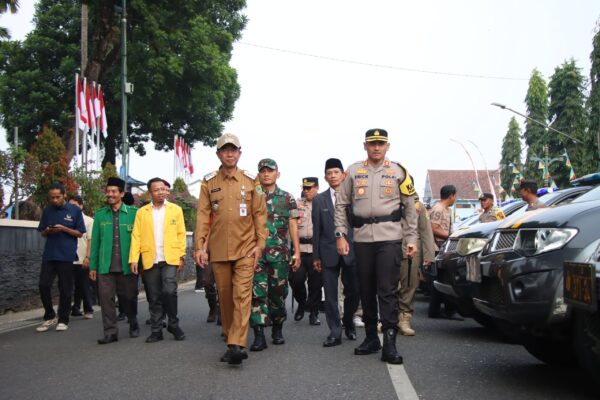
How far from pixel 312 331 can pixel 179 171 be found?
1036 inches

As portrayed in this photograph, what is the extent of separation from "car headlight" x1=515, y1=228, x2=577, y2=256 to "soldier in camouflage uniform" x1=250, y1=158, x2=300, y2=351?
3116 millimetres

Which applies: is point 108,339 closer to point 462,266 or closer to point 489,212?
point 462,266

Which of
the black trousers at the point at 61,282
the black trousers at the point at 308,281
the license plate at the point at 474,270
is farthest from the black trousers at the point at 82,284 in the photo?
the license plate at the point at 474,270

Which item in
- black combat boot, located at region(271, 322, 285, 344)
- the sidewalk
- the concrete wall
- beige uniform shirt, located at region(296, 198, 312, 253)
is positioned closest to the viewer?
black combat boot, located at region(271, 322, 285, 344)

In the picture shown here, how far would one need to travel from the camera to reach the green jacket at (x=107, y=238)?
8.20 metres

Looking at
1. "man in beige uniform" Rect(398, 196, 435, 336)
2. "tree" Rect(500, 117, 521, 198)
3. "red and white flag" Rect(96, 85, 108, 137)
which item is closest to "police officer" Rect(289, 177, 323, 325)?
"man in beige uniform" Rect(398, 196, 435, 336)

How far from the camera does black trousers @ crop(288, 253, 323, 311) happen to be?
31.8ft

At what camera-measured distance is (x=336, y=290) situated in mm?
7672

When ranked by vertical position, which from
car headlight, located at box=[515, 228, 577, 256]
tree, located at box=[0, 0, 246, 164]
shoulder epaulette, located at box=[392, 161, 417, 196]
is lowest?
car headlight, located at box=[515, 228, 577, 256]

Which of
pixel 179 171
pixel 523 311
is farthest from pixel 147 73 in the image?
pixel 523 311

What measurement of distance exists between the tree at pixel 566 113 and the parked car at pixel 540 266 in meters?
50.9

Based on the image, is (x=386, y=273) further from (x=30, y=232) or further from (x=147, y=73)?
(x=147, y=73)

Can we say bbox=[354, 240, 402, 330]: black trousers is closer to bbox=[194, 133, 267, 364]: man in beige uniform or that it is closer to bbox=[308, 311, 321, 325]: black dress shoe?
bbox=[194, 133, 267, 364]: man in beige uniform

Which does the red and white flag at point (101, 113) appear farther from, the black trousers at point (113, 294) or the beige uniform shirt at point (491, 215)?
the black trousers at point (113, 294)
